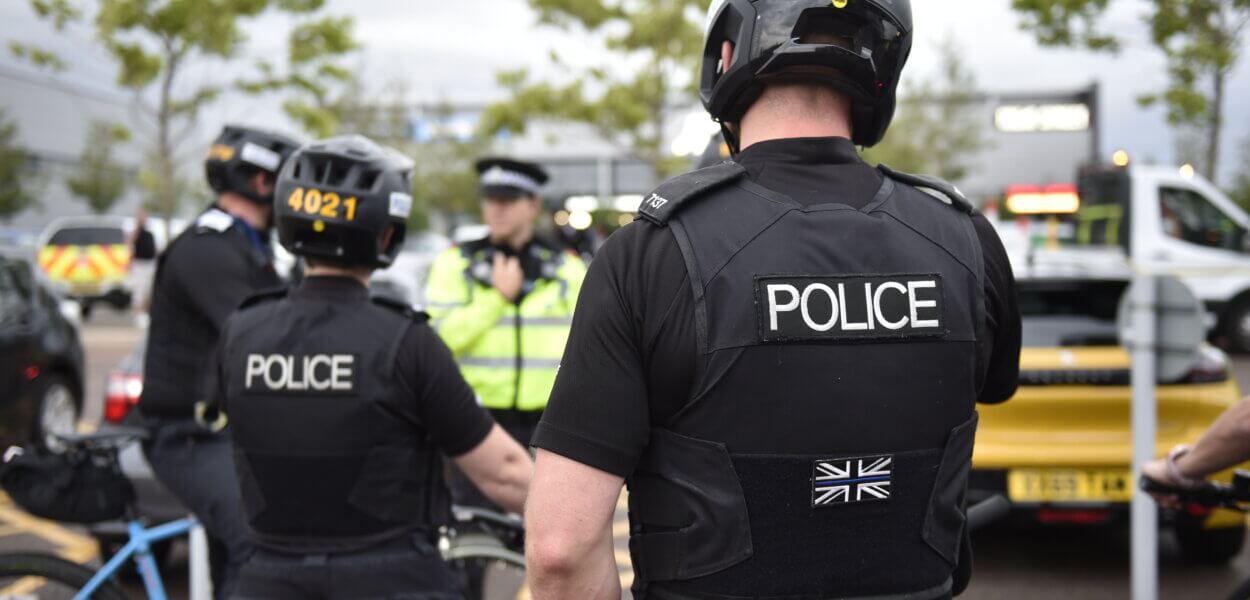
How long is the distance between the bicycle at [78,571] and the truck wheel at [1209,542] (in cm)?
456

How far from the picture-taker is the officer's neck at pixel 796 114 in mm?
1776

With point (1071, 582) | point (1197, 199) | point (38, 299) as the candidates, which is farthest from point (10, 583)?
point (1197, 199)

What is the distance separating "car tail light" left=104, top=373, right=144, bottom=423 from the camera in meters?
5.16

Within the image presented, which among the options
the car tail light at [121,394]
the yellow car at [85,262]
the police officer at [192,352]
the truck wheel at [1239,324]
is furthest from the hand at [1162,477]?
the yellow car at [85,262]

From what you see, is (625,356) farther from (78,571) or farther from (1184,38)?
(1184,38)

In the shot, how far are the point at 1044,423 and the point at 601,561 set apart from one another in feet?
13.1

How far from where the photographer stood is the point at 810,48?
1705 millimetres

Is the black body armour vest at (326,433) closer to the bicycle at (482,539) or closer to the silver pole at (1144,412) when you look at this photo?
the bicycle at (482,539)

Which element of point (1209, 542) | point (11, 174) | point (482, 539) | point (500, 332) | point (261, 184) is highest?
point (11, 174)

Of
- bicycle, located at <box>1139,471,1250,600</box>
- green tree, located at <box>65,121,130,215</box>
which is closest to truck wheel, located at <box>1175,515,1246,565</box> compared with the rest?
bicycle, located at <box>1139,471,1250,600</box>

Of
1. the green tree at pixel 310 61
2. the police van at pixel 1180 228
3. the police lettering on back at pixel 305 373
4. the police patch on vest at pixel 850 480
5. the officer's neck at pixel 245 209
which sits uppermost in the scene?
the green tree at pixel 310 61

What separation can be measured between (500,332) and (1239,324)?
43.3 ft

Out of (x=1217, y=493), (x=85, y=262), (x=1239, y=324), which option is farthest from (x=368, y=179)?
(x=85, y=262)

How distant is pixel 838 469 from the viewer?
165 cm
